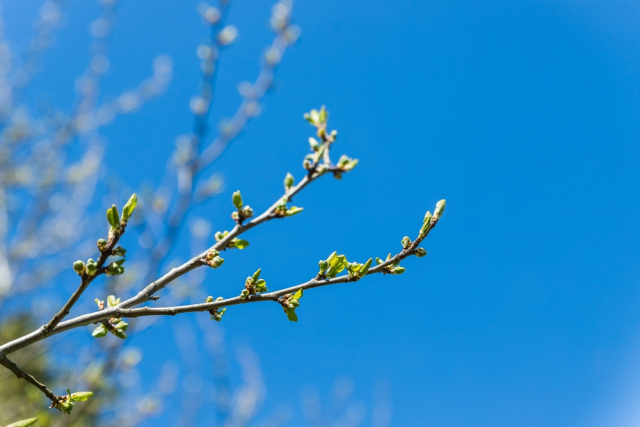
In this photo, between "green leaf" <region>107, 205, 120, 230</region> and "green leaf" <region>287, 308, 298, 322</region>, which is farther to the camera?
"green leaf" <region>287, 308, 298, 322</region>

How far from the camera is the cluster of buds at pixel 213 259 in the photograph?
5.44 ft

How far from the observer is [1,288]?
511 centimetres

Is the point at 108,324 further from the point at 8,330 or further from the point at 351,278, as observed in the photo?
the point at 8,330

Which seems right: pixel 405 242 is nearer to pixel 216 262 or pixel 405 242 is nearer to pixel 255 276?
pixel 255 276

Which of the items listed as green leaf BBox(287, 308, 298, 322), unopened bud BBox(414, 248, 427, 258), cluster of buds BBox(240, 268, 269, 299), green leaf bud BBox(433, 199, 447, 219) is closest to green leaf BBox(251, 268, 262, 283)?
cluster of buds BBox(240, 268, 269, 299)

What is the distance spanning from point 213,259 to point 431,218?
2.83ft

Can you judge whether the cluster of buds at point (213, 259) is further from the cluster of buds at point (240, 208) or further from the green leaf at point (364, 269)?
the green leaf at point (364, 269)

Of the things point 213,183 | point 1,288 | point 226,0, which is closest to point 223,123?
point 213,183

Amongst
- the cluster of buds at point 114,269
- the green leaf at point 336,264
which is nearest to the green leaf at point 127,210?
the cluster of buds at point 114,269

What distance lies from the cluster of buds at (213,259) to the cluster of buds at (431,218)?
0.78 meters

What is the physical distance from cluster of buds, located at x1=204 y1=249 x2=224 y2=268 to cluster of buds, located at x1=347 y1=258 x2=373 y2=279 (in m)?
0.50

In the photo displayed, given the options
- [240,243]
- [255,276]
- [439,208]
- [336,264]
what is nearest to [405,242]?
[439,208]

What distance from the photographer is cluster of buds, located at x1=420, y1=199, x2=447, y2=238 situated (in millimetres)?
1668

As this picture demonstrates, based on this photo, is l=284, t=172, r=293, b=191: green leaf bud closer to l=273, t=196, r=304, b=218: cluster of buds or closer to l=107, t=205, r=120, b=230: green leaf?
l=273, t=196, r=304, b=218: cluster of buds
